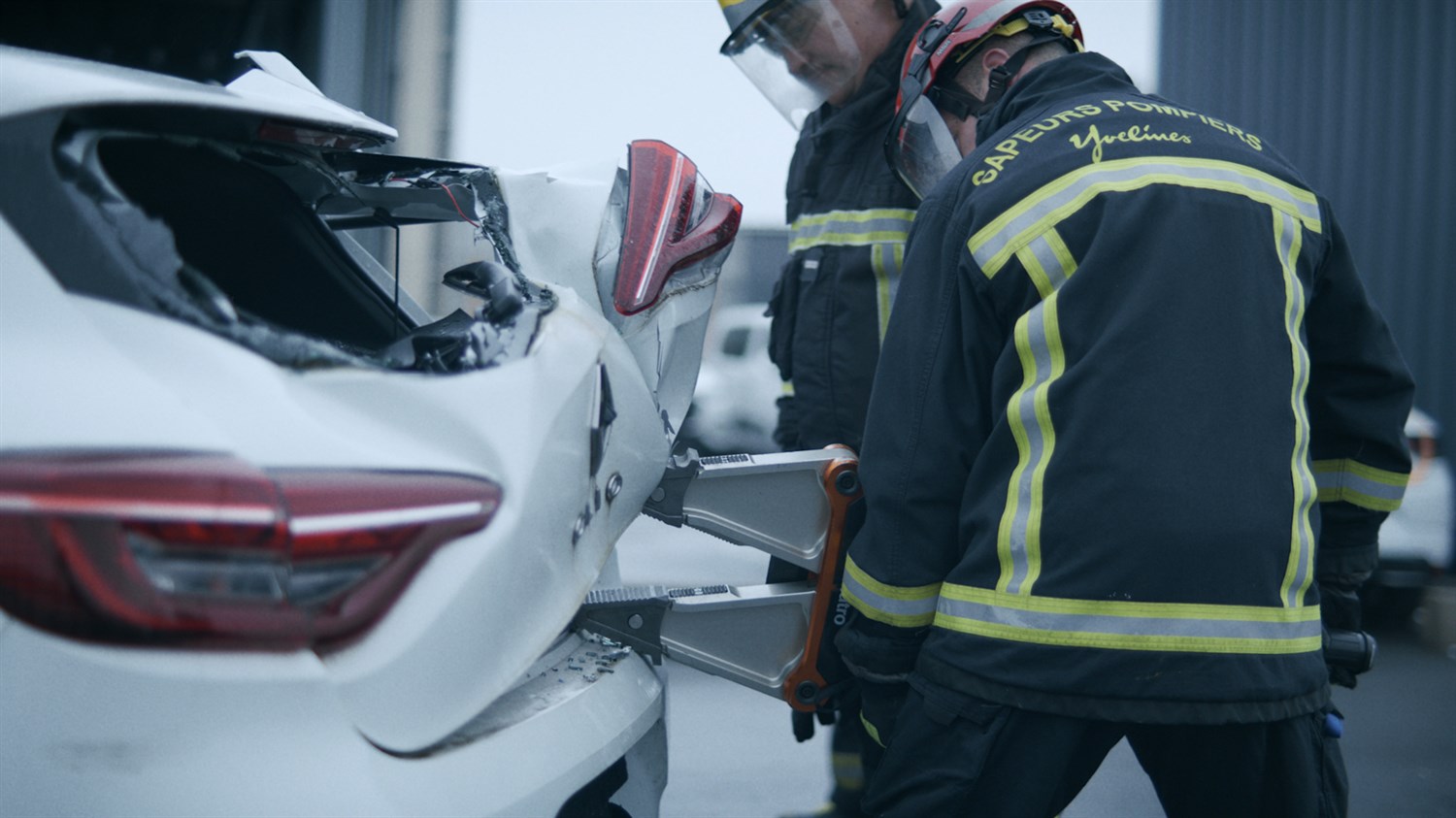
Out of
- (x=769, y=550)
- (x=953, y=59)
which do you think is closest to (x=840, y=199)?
(x=953, y=59)

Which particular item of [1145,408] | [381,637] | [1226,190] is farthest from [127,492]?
[1226,190]

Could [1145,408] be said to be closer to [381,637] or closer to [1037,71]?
[1037,71]

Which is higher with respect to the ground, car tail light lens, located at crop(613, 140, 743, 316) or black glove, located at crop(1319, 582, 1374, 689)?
car tail light lens, located at crop(613, 140, 743, 316)

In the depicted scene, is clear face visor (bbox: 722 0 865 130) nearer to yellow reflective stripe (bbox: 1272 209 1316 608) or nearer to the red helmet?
the red helmet

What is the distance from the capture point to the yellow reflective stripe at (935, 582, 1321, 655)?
1.54m

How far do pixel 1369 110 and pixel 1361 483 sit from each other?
4842mm

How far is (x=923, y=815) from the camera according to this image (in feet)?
5.49

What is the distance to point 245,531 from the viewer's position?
1029mm

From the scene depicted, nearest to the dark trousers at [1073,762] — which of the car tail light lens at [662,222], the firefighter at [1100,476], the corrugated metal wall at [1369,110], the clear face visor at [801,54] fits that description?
the firefighter at [1100,476]

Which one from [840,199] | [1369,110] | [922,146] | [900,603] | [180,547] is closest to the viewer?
[180,547]

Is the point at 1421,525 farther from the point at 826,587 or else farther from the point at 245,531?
the point at 245,531

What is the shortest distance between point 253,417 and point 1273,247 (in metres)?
1.43

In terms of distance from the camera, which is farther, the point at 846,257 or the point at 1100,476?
the point at 846,257

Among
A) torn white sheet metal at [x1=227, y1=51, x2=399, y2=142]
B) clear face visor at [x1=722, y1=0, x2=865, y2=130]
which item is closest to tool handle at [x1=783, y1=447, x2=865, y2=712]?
torn white sheet metal at [x1=227, y1=51, x2=399, y2=142]
